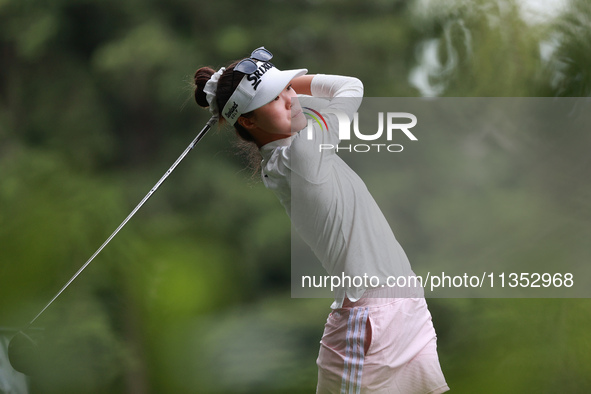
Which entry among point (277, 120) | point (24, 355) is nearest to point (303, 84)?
point (277, 120)

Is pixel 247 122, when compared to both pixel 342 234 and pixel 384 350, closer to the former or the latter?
pixel 342 234

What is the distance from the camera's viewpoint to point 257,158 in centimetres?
152

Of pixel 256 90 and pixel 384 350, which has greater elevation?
pixel 256 90

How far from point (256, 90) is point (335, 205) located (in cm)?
25

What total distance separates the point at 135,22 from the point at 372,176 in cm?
113

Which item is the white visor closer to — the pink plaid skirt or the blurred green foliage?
the pink plaid skirt

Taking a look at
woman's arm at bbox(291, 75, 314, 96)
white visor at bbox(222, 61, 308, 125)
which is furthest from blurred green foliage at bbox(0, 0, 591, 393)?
white visor at bbox(222, 61, 308, 125)

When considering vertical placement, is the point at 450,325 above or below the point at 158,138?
below

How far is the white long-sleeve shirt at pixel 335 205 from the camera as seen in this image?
123 centimetres

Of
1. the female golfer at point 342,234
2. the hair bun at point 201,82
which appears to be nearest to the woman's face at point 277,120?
the female golfer at point 342,234

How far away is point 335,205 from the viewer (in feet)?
4.11

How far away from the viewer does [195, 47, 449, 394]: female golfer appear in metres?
1.23

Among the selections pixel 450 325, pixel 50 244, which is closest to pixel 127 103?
pixel 50 244

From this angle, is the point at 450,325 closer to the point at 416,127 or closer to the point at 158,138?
the point at 416,127
